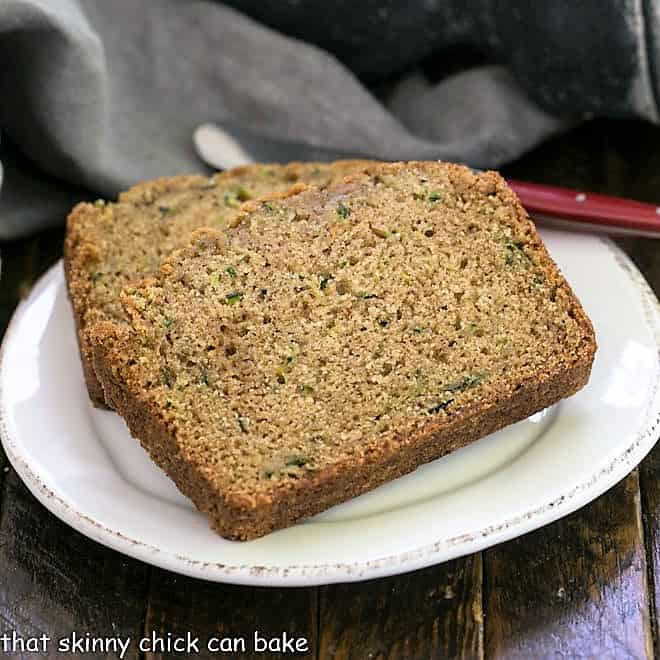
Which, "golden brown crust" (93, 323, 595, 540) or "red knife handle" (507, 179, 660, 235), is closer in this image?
"golden brown crust" (93, 323, 595, 540)

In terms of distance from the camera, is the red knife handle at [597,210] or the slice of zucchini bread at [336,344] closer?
the slice of zucchini bread at [336,344]

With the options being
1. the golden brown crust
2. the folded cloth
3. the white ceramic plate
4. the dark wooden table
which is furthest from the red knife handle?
the dark wooden table

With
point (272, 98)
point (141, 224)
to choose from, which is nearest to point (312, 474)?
point (141, 224)

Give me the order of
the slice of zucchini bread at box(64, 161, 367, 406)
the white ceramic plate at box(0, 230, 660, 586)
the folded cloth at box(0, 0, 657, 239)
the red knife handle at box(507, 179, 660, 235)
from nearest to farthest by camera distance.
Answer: the white ceramic plate at box(0, 230, 660, 586) → the slice of zucchini bread at box(64, 161, 367, 406) → the red knife handle at box(507, 179, 660, 235) → the folded cloth at box(0, 0, 657, 239)

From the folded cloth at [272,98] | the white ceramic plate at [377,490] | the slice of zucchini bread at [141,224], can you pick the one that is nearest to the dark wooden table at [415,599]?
the white ceramic plate at [377,490]

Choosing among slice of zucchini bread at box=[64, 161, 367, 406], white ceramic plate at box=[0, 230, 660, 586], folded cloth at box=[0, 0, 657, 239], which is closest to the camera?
white ceramic plate at box=[0, 230, 660, 586]

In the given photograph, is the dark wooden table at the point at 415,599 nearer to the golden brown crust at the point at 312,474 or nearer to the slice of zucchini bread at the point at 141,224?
the golden brown crust at the point at 312,474

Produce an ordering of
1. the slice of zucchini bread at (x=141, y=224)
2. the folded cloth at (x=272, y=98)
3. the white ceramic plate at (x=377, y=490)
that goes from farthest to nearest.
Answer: the folded cloth at (x=272, y=98)
the slice of zucchini bread at (x=141, y=224)
the white ceramic plate at (x=377, y=490)

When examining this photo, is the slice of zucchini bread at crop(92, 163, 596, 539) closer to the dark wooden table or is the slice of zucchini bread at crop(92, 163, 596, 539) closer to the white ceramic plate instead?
the white ceramic plate
